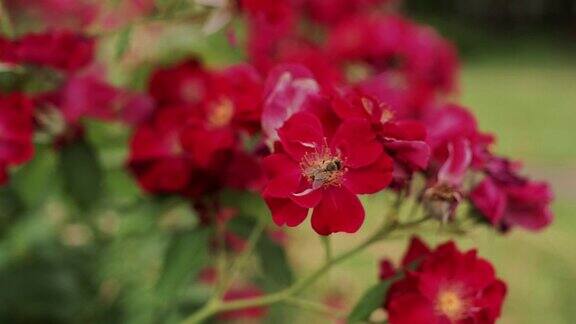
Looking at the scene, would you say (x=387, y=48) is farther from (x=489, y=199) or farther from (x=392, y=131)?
(x=392, y=131)

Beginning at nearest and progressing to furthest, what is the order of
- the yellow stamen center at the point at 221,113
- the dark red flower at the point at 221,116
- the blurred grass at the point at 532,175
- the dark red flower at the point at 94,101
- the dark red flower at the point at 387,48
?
the dark red flower at the point at 221,116 → the yellow stamen center at the point at 221,113 → the dark red flower at the point at 94,101 → the dark red flower at the point at 387,48 → the blurred grass at the point at 532,175

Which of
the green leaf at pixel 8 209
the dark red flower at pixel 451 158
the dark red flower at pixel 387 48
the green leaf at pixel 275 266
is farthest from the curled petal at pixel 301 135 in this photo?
the dark red flower at pixel 387 48

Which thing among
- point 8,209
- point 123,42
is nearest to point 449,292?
point 123,42

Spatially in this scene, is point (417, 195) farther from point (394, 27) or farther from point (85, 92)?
point (394, 27)

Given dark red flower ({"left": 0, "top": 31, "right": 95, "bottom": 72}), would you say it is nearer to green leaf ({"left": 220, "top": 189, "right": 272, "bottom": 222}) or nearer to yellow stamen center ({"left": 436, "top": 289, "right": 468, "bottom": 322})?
green leaf ({"left": 220, "top": 189, "right": 272, "bottom": 222})

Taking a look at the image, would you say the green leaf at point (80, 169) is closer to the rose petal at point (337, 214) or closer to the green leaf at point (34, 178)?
the green leaf at point (34, 178)
